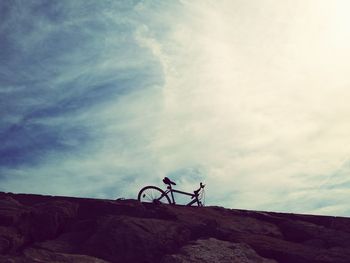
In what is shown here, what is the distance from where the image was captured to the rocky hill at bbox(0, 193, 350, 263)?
5.17 metres

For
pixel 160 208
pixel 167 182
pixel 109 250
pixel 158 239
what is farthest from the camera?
pixel 167 182

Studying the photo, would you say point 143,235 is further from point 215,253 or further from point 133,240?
point 215,253

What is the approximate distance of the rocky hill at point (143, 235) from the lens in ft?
17.0

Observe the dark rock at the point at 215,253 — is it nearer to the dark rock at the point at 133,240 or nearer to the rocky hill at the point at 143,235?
the rocky hill at the point at 143,235

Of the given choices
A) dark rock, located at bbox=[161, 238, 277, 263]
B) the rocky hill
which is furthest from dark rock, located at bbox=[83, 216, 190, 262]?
dark rock, located at bbox=[161, 238, 277, 263]

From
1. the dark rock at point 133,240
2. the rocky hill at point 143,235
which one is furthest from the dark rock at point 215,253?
the dark rock at point 133,240

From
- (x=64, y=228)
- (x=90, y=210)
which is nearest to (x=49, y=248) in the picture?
(x=64, y=228)

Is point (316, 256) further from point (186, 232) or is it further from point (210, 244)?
point (186, 232)

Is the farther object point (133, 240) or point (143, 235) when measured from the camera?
point (143, 235)

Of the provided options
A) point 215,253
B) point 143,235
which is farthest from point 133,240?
point 215,253

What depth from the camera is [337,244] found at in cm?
630

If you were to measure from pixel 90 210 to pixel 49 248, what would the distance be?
54.9 inches

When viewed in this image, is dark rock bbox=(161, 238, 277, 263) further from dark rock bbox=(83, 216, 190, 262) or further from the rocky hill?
dark rock bbox=(83, 216, 190, 262)

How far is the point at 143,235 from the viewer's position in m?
5.52
